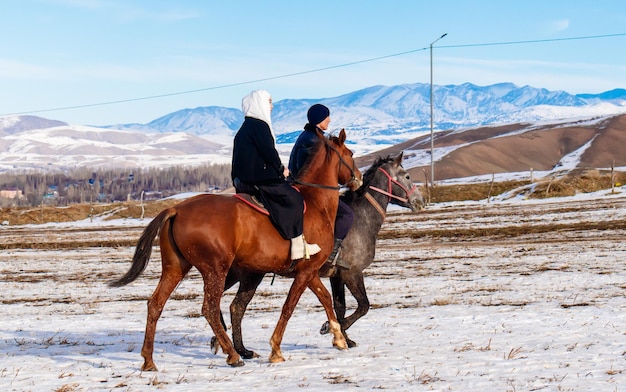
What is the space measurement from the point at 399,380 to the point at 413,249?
20.4m

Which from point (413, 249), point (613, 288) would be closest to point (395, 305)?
point (613, 288)

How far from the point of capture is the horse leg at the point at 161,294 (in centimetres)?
898

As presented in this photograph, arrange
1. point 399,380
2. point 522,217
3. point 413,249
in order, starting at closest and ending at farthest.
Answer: point 399,380
point 413,249
point 522,217

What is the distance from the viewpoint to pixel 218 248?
900 centimetres

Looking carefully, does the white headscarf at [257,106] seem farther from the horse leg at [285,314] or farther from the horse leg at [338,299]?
the horse leg at [338,299]

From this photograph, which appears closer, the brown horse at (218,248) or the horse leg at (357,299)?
the brown horse at (218,248)

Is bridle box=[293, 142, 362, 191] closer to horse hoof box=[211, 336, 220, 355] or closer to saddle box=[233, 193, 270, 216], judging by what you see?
saddle box=[233, 193, 270, 216]

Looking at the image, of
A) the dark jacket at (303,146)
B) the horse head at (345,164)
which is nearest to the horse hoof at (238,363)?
the dark jacket at (303,146)

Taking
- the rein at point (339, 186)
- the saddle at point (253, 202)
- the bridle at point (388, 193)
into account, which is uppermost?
the rein at point (339, 186)

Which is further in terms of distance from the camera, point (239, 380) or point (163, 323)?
point (163, 323)

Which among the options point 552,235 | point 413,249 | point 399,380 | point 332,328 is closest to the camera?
point 399,380

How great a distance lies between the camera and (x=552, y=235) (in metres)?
30.3

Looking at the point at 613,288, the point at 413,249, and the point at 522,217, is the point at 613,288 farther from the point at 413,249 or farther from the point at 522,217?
the point at 522,217

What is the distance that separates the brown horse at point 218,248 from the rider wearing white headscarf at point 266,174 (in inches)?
5.9
